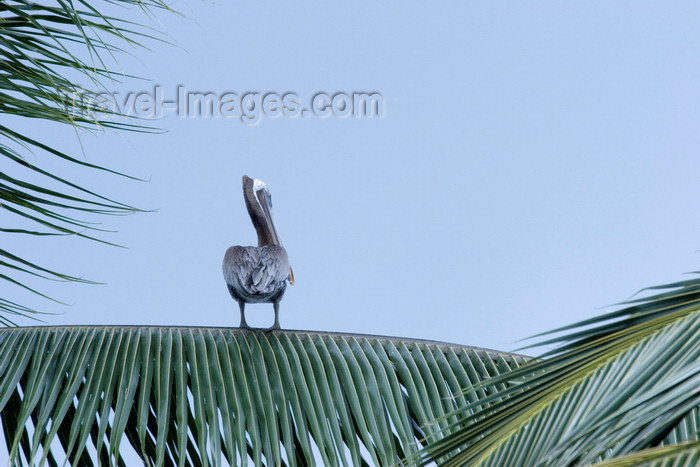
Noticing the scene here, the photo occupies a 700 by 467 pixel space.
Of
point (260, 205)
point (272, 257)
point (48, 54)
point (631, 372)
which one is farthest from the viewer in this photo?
point (260, 205)

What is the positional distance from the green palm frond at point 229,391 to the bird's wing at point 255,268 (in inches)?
59.7

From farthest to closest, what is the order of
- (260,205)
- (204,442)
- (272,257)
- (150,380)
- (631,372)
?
(260,205)
(272,257)
(150,380)
(204,442)
(631,372)

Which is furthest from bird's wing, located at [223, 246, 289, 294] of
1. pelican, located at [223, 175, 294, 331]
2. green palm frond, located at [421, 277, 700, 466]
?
green palm frond, located at [421, 277, 700, 466]

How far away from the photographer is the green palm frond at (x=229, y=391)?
2875 mm

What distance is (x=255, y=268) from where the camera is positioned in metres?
5.02

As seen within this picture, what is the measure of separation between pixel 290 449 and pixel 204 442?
0.90 feet

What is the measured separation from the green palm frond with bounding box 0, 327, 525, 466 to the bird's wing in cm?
152

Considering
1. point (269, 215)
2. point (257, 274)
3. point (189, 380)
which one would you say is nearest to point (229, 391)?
point (189, 380)

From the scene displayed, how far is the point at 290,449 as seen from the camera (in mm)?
2865

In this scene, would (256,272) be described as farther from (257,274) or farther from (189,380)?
(189,380)

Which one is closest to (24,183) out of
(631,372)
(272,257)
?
(272,257)

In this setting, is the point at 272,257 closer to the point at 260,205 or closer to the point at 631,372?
the point at 260,205

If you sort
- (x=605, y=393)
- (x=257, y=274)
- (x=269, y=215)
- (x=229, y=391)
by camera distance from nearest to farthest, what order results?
(x=605, y=393), (x=229, y=391), (x=257, y=274), (x=269, y=215)

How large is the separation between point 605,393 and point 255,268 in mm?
3394
